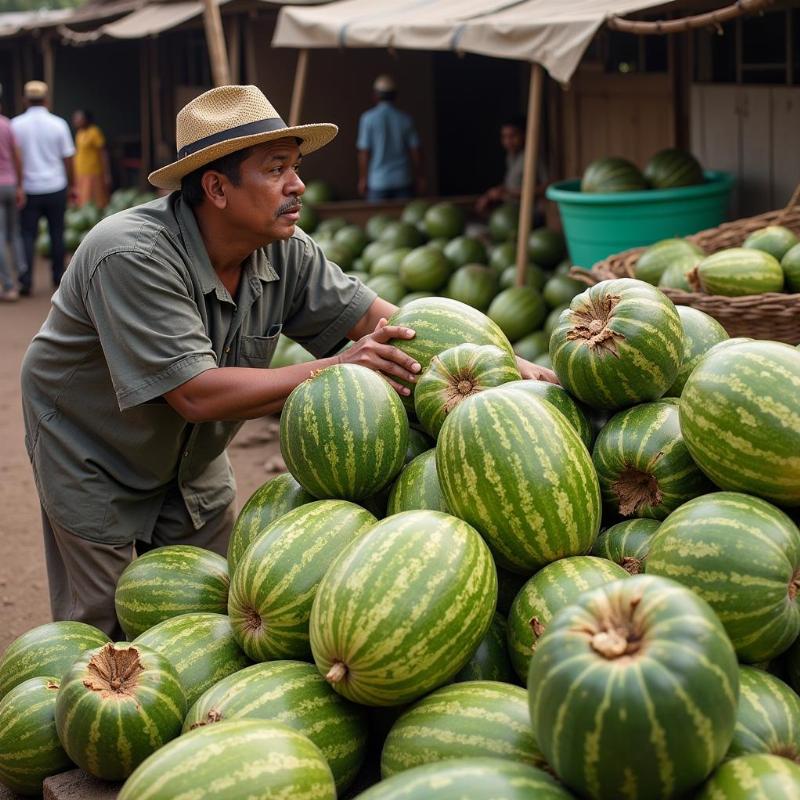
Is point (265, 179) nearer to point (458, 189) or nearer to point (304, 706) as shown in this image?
point (304, 706)

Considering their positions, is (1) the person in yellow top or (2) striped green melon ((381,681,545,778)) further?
(1) the person in yellow top

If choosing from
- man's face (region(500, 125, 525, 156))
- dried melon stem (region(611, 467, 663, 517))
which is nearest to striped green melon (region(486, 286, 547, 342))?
man's face (region(500, 125, 525, 156))

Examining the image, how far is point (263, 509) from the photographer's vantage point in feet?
8.59

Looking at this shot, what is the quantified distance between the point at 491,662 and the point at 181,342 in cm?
139

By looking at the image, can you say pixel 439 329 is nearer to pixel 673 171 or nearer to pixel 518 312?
pixel 673 171

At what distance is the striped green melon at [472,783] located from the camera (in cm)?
153

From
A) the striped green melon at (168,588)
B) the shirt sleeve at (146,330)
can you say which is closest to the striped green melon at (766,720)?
the striped green melon at (168,588)

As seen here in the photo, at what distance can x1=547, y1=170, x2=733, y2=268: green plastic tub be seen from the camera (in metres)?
6.54

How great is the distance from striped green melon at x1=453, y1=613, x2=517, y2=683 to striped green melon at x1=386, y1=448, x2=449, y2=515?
305 mm

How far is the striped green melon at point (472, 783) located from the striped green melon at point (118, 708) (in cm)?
59

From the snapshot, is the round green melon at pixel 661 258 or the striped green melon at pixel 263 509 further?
the round green melon at pixel 661 258

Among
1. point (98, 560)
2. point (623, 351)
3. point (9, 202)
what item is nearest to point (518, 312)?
point (98, 560)

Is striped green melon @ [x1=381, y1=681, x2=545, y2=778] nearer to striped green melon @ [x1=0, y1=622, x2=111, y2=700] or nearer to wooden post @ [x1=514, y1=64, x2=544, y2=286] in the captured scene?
striped green melon @ [x1=0, y1=622, x2=111, y2=700]

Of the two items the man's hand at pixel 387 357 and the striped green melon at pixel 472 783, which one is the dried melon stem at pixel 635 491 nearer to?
the man's hand at pixel 387 357
